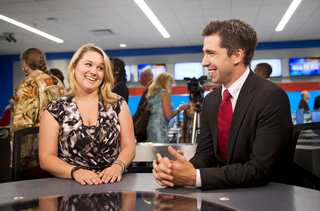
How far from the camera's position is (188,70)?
8.60 metres

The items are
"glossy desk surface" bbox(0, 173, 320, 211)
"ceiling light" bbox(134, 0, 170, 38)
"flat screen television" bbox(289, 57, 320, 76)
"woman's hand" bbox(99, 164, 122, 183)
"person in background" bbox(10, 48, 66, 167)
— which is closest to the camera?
"glossy desk surface" bbox(0, 173, 320, 211)

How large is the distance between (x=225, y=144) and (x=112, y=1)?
447cm

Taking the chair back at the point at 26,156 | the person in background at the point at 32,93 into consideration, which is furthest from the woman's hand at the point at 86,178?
the person in background at the point at 32,93

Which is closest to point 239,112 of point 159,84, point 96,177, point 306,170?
point 306,170

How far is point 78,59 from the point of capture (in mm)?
1535

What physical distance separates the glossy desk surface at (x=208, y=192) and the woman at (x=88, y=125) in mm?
163

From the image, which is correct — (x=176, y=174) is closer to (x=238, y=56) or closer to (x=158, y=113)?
(x=238, y=56)

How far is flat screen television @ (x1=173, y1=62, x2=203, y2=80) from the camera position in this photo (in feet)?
27.9

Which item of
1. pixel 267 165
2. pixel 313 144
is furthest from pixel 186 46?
pixel 267 165

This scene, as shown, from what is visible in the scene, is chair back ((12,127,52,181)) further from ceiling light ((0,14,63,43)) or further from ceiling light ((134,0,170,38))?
ceiling light ((0,14,63,43))

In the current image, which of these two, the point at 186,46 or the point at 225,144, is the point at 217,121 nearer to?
the point at 225,144

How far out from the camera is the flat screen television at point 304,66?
7871mm

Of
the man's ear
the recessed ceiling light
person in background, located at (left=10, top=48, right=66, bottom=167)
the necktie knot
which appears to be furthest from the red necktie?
the recessed ceiling light

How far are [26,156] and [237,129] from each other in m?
1.04
